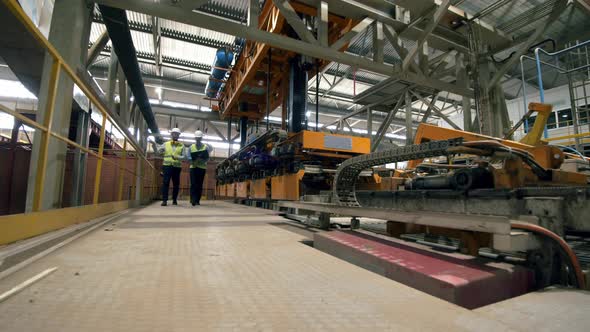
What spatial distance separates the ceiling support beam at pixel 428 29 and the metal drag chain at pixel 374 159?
112 inches

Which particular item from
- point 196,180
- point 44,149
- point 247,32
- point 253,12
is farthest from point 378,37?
point 196,180

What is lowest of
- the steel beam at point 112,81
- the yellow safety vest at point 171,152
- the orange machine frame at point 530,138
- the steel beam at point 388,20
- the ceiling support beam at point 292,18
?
the orange machine frame at point 530,138

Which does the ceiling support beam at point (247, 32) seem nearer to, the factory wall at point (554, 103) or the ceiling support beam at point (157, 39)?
the ceiling support beam at point (157, 39)

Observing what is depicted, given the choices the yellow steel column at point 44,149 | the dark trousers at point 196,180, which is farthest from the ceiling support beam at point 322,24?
the dark trousers at point 196,180

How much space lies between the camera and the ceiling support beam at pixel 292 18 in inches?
137

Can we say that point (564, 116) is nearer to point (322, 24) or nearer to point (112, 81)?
point (322, 24)

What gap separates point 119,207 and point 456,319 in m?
4.79

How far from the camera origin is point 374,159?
6.75 feet

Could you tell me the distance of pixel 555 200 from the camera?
1412mm

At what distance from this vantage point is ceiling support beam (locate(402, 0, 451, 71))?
391 cm

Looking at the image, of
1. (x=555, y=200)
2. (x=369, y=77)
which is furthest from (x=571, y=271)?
(x=369, y=77)

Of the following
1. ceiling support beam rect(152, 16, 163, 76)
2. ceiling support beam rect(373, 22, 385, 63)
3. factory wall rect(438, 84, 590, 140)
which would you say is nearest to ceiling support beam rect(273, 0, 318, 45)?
ceiling support beam rect(373, 22, 385, 63)

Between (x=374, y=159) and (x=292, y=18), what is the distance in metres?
2.53

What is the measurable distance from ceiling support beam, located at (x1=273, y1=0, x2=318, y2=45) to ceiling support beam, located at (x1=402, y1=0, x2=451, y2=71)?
1.64m
